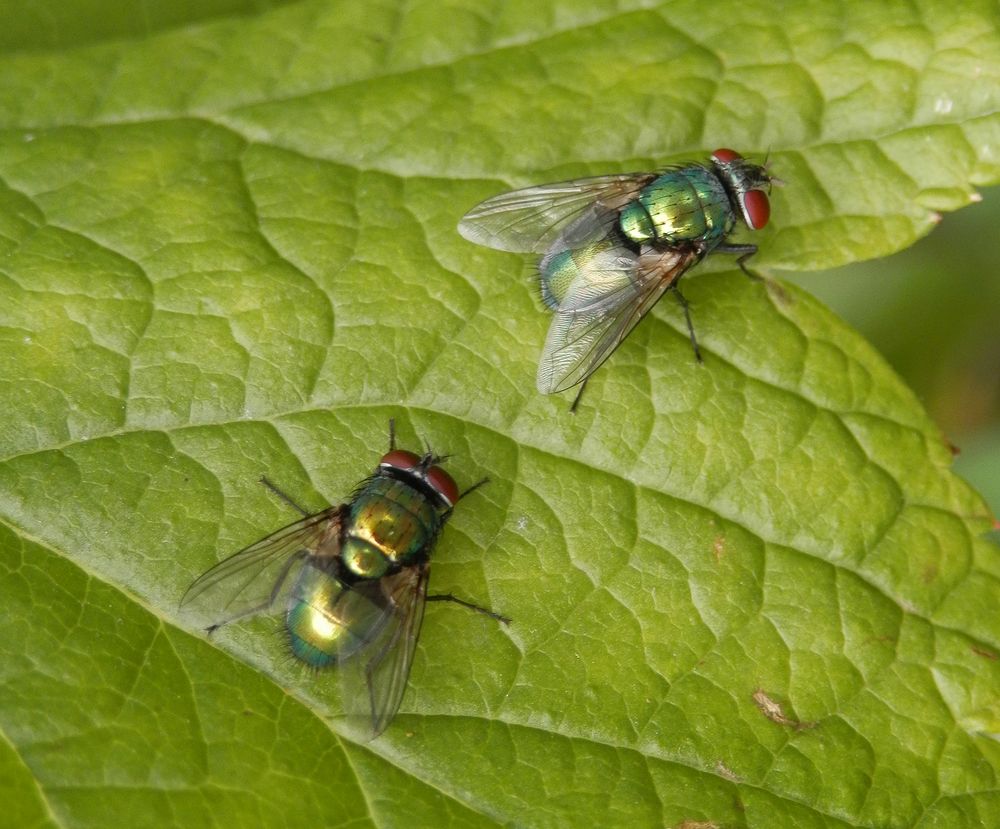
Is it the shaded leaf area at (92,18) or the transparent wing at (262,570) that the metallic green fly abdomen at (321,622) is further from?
the shaded leaf area at (92,18)

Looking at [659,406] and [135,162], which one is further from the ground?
[135,162]

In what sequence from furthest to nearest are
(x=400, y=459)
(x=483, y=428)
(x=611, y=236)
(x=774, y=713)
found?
(x=611, y=236)
(x=483, y=428)
(x=400, y=459)
(x=774, y=713)

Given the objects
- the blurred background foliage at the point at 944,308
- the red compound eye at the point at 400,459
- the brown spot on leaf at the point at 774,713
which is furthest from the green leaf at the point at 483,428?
the blurred background foliage at the point at 944,308

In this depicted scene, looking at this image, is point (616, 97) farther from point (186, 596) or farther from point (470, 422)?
point (186, 596)

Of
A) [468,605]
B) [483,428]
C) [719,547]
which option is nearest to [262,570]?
[468,605]

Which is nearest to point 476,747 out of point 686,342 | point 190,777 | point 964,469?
point 190,777

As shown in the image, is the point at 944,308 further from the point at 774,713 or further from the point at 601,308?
the point at 774,713
